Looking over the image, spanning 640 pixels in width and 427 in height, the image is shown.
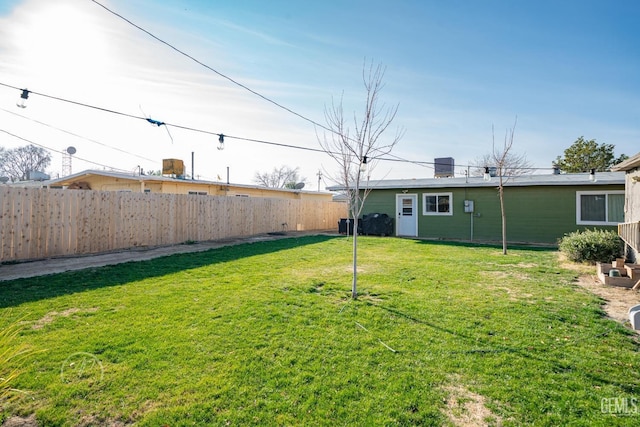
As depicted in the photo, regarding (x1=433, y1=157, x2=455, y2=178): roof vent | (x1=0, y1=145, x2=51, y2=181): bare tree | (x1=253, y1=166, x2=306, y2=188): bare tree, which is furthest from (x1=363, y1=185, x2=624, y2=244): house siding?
(x1=0, y1=145, x2=51, y2=181): bare tree

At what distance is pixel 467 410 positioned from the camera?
2.28m

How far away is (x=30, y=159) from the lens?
32344mm

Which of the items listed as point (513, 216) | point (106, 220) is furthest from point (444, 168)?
point (106, 220)

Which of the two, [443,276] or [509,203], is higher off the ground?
[509,203]

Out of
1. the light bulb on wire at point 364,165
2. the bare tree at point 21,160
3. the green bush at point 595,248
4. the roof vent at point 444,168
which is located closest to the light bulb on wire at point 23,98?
the light bulb on wire at point 364,165

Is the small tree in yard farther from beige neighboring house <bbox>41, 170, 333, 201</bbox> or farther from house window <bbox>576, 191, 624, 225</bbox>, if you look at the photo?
beige neighboring house <bbox>41, 170, 333, 201</bbox>

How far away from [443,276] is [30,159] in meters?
41.3

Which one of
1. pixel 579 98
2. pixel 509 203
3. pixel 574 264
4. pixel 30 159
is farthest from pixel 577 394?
pixel 30 159

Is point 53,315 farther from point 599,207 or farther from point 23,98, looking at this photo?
point 599,207

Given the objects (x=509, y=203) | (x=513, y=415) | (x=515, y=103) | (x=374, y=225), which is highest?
(x=515, y=103)

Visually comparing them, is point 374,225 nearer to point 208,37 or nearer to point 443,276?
point 443,276

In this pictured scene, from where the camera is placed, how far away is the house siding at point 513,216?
39.0 ft

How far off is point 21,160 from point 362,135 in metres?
40.7

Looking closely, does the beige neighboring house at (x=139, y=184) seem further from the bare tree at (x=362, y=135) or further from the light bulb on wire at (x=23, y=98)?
the bare tree at (x=362, y=135)
